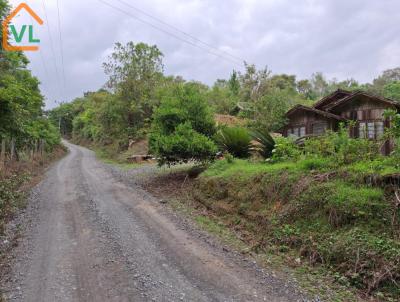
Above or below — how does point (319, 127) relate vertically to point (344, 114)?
below

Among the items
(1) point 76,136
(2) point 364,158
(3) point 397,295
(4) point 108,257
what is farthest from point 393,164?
(1) point 76,136

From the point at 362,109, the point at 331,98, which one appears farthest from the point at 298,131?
the point at 362,109

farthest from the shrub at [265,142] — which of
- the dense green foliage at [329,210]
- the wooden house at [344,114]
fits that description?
the wooden house at [344,114]

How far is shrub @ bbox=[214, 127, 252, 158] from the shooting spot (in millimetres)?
11133

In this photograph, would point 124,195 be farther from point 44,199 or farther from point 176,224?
point 176,224

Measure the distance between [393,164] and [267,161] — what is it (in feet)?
12.0

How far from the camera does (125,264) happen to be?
18.0 ft


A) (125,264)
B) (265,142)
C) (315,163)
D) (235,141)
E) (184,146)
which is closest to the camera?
(125,264)

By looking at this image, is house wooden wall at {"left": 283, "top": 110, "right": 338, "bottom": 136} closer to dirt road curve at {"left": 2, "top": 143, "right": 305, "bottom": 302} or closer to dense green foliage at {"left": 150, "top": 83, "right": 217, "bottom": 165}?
dense green foliage at {"left": 150, "top": 83, "right": 217, "bottom": 165}

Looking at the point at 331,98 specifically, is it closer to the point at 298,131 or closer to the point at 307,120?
the point at 307,120

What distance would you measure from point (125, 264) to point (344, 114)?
17119mm

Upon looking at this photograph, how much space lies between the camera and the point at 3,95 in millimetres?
8242

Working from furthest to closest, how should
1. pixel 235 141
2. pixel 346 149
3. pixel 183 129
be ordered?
pixel 235 141, pixel 183 129, pixel 346 149

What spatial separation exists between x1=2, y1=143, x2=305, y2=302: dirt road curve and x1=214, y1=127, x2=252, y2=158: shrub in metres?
3.72
